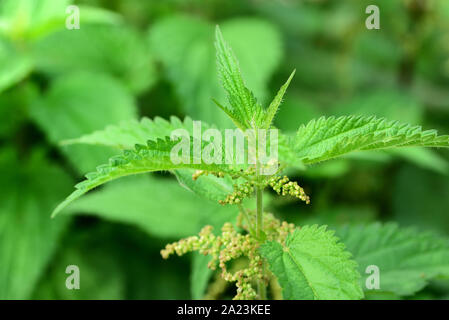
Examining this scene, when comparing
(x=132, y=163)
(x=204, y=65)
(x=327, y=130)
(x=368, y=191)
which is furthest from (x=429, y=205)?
(x=132, y=163)

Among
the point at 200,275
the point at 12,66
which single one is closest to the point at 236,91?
the point at 200,275

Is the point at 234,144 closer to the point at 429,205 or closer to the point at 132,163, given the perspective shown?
the point at 132,163

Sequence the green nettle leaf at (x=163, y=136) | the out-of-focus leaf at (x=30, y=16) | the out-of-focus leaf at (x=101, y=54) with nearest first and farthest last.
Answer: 1. the green nettle leaf at (x=163, y=136)
2. the out-of-focus leaf at (x=30, y=16)
3. the out-of-focus leaf at (x=101, y=54)

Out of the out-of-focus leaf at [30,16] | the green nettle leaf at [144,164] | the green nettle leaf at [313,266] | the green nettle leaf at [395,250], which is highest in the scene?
the out-of-focus leaf at [30,16]

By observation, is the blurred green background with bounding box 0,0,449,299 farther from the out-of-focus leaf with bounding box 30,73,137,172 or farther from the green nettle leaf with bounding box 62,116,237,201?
the green nettle leaf with bounding box 62,116,237,201

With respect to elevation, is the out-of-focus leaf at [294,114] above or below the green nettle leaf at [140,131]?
above

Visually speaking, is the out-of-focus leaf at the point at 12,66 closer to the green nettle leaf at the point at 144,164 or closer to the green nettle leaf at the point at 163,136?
the green nettle leaf at the point at 163,136

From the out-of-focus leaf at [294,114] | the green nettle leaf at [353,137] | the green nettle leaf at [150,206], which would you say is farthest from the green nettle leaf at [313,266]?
the out-of-focus leaf at [294,114]
